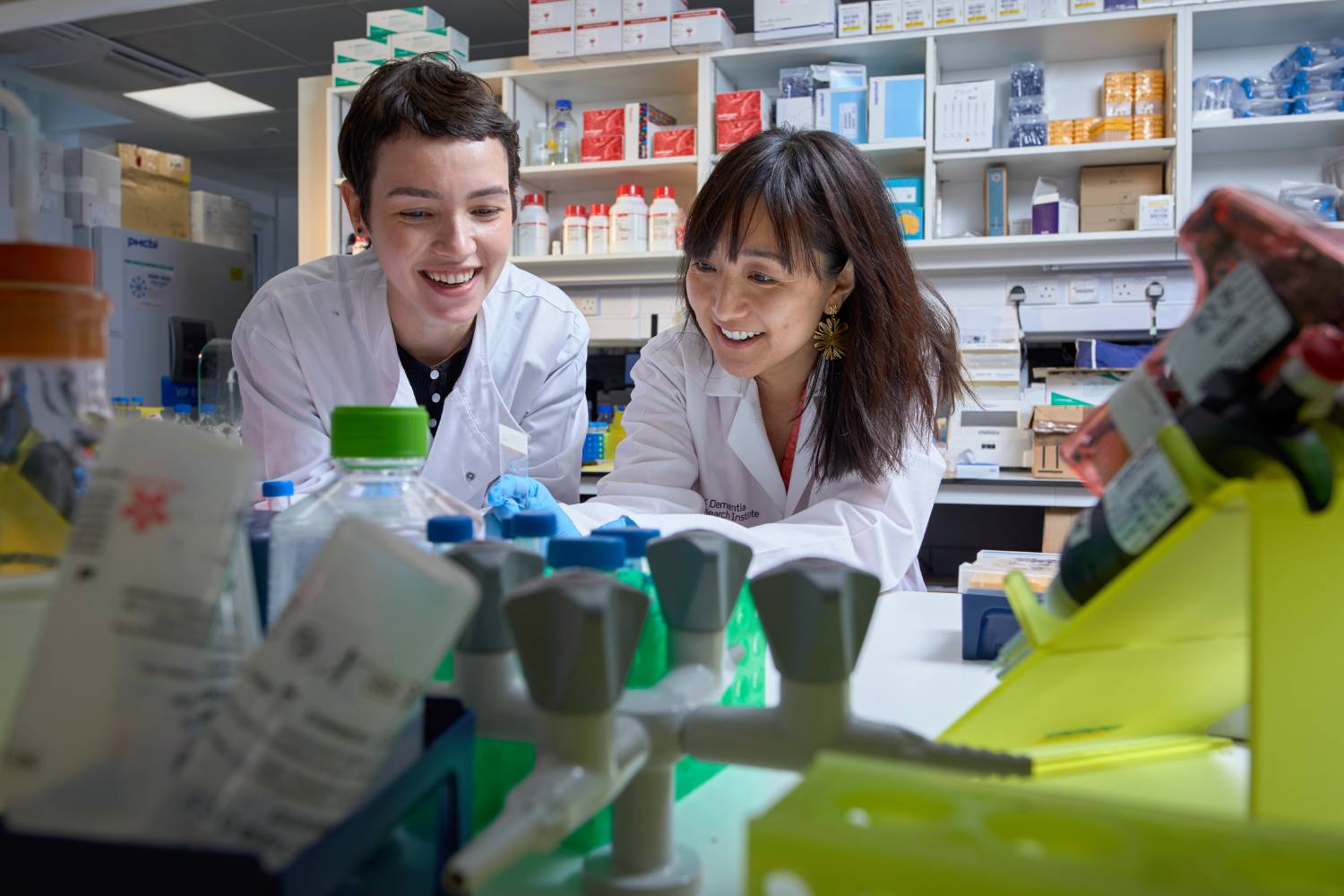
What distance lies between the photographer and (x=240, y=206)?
5.80 metres

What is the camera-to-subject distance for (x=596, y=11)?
12.8 feet

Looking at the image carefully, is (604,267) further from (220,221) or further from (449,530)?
(449,530)

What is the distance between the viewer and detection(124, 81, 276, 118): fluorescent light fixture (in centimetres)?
645

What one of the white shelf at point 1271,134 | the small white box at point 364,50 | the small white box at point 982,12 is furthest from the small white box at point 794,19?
the small white box at point 364,50

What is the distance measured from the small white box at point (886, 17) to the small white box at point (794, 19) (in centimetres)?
15

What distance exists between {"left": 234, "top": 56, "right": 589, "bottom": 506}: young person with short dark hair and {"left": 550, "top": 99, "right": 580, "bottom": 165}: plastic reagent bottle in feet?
6.77

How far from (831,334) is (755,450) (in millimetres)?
235

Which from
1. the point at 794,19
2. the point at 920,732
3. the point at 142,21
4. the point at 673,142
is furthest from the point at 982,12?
the point at 142,21

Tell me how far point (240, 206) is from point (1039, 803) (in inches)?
247

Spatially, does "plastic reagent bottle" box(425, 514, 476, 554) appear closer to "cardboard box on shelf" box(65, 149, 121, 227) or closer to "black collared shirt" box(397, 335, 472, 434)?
"black collared shirt" box(397, 335, 472, 434)

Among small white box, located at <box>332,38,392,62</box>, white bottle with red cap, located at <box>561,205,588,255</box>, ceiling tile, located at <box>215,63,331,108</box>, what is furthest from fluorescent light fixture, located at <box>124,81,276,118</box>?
white bottle with red cap, located at <box>561,205,588,255</box>

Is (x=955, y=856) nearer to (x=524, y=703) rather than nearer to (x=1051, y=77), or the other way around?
(x=524, y=703)

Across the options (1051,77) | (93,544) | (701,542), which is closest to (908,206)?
(1051,77)

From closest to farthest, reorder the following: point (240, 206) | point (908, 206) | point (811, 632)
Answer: point (811, 632)
point (908, 206)
point (240, 206)
